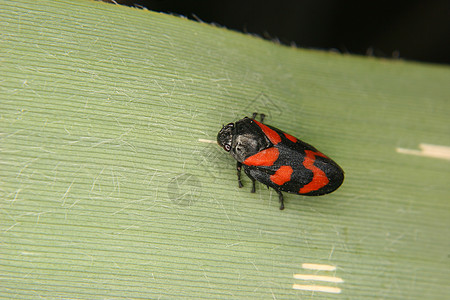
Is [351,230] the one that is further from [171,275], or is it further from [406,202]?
[171,275]

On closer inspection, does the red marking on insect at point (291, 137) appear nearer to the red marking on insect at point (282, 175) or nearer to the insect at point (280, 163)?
the insect at point (280, 163)

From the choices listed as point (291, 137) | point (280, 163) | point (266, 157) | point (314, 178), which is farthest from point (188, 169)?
point (314, 178)

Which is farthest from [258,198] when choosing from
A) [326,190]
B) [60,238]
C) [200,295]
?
[60,238]

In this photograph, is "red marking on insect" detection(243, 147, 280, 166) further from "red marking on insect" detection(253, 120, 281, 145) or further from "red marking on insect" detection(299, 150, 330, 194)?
Result: "red marking on insect" detection(299, 150, 330, 194)

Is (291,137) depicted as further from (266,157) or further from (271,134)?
(266,157)

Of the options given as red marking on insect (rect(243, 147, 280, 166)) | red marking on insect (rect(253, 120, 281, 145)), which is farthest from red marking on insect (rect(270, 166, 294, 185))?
red marking on insect (rect(253, 120, 281, 145))

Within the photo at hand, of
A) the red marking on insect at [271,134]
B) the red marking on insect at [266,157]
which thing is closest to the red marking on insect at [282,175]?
the red marking on insect at [266,157]
